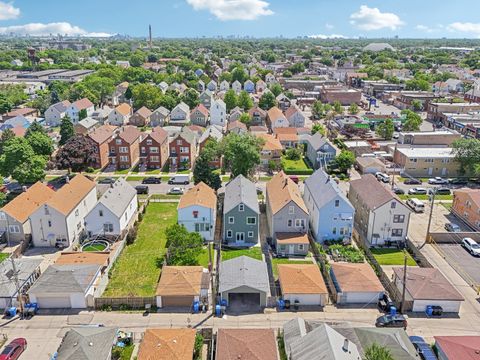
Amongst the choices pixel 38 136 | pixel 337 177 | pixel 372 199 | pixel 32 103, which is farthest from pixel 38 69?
pixel 372 199

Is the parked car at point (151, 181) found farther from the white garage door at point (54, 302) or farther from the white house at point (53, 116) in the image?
the white house at point (53, 116)

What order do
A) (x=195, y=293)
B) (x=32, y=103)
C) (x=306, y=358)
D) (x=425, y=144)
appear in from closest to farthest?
(x=306, y=358)
(x=195, y=293)
(x=425, y=144)
(x=32, y=103)

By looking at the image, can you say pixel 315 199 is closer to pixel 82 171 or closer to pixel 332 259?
pixel 332 259

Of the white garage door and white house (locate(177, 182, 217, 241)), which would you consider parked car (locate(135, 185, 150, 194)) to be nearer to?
white house (locate(177, 182, 217, 241))

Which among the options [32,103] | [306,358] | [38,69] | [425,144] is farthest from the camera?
[38,69]

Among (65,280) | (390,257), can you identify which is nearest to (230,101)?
(390,257)

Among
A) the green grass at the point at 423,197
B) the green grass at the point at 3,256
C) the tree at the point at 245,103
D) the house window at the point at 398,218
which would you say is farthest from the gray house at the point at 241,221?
the tree at the point at 245,103

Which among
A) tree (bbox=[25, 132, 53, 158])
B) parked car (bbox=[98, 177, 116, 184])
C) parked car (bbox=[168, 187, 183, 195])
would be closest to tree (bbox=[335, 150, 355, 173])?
parked car (bbox=[168, 187, 183, 195])
